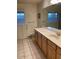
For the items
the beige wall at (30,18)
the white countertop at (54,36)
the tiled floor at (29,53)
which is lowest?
the tiled floor at (29,53)

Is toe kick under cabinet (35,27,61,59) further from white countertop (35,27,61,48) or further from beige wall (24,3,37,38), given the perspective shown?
beige wall (24,3,37,38)

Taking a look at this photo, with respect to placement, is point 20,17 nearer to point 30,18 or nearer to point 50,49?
point 30,18

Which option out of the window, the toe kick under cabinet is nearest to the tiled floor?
the toe kick under cabinet

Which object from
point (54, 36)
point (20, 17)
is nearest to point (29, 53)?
point (54, 36)

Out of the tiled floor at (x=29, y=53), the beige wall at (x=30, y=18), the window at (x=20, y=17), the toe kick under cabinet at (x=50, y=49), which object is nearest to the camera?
the toe kick under cabinet at (x=50, y=49)

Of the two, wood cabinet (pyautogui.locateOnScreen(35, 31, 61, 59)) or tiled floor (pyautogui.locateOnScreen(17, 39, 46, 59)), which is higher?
wood cabinet (pyautogui.locateOnScreen(35, 31, 61, 59))

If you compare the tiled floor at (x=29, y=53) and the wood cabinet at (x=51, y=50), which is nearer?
the wood cabinet at (x=51, y=50)

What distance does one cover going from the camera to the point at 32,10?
8.23 m

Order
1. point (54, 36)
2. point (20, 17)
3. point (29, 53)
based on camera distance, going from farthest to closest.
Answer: point (20, 17), point (29, 53), point (54, 36)

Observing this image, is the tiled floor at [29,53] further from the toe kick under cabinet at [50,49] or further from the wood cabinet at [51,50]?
the wood cabinet at [51,50]

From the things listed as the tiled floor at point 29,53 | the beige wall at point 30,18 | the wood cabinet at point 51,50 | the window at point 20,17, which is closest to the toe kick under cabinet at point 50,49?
the wood cabinet at point 51,50

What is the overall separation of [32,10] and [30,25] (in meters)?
1.05
